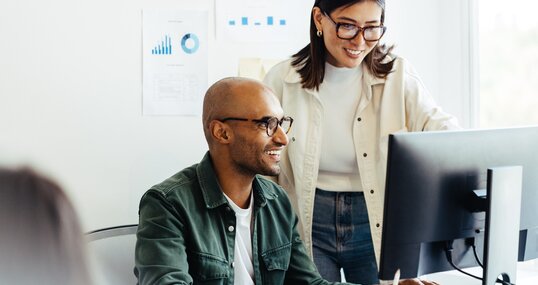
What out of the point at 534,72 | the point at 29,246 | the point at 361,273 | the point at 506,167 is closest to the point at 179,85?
the point at 361,273

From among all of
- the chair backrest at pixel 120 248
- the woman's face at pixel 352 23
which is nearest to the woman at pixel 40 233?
the chair backrest at pixel 120 248

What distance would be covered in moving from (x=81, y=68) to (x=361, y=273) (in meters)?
1.27

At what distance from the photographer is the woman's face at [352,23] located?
1.80 m

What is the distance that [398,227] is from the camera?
1.27m

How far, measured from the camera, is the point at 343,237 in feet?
6.20

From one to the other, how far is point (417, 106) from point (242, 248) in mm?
692

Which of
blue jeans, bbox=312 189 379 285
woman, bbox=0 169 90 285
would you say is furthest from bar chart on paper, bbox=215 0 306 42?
woman, bbox=0 169 90 285

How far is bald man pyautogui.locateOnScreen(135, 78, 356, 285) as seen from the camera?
1.52 meters

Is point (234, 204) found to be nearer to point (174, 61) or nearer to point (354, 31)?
point (354, 31)

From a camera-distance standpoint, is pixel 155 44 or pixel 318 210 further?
pixel 155 44

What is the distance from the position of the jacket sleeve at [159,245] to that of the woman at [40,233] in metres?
0.93

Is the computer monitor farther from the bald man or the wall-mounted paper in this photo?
the wall-mounted paper

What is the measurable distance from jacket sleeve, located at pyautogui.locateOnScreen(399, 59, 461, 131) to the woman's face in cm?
15

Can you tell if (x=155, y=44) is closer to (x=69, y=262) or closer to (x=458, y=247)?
(x=458, y=247)
